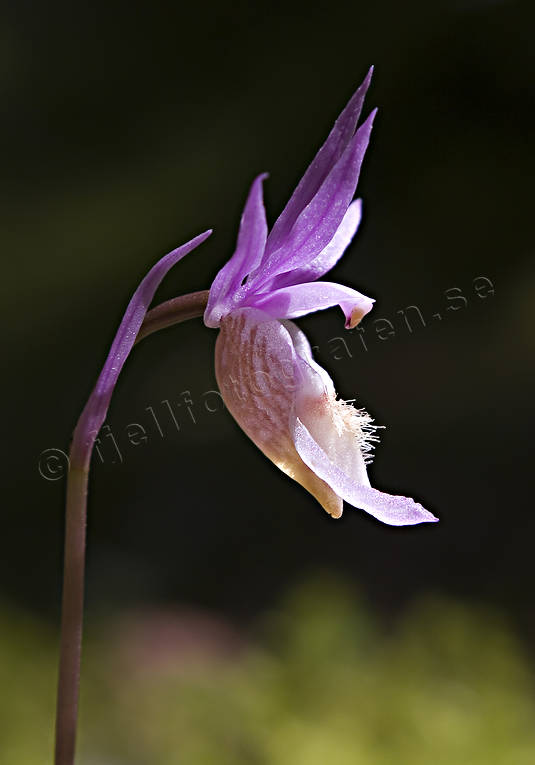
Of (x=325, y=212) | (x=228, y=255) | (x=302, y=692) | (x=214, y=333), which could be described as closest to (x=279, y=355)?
(x=325, y=212)

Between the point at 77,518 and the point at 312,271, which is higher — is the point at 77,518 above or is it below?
below

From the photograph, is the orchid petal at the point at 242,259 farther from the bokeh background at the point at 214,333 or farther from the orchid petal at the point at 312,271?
the bokeh background at the point at 214,333

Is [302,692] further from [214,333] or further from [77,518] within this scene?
[77,518]

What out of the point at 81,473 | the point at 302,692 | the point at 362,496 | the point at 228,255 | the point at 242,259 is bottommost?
the point at 302,692

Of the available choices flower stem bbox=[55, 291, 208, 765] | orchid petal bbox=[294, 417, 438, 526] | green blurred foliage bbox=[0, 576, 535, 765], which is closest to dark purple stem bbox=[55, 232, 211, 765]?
flower stem bbox=[55, 291, 208, 765]

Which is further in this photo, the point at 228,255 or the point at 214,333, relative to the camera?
Result: the point at 214,333

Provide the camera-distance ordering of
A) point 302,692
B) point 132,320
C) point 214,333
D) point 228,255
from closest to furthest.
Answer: point 132,320
point 302,692
point 228,255
point 214,333

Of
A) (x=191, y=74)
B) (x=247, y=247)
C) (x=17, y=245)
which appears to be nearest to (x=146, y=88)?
(x=191, y=74)
